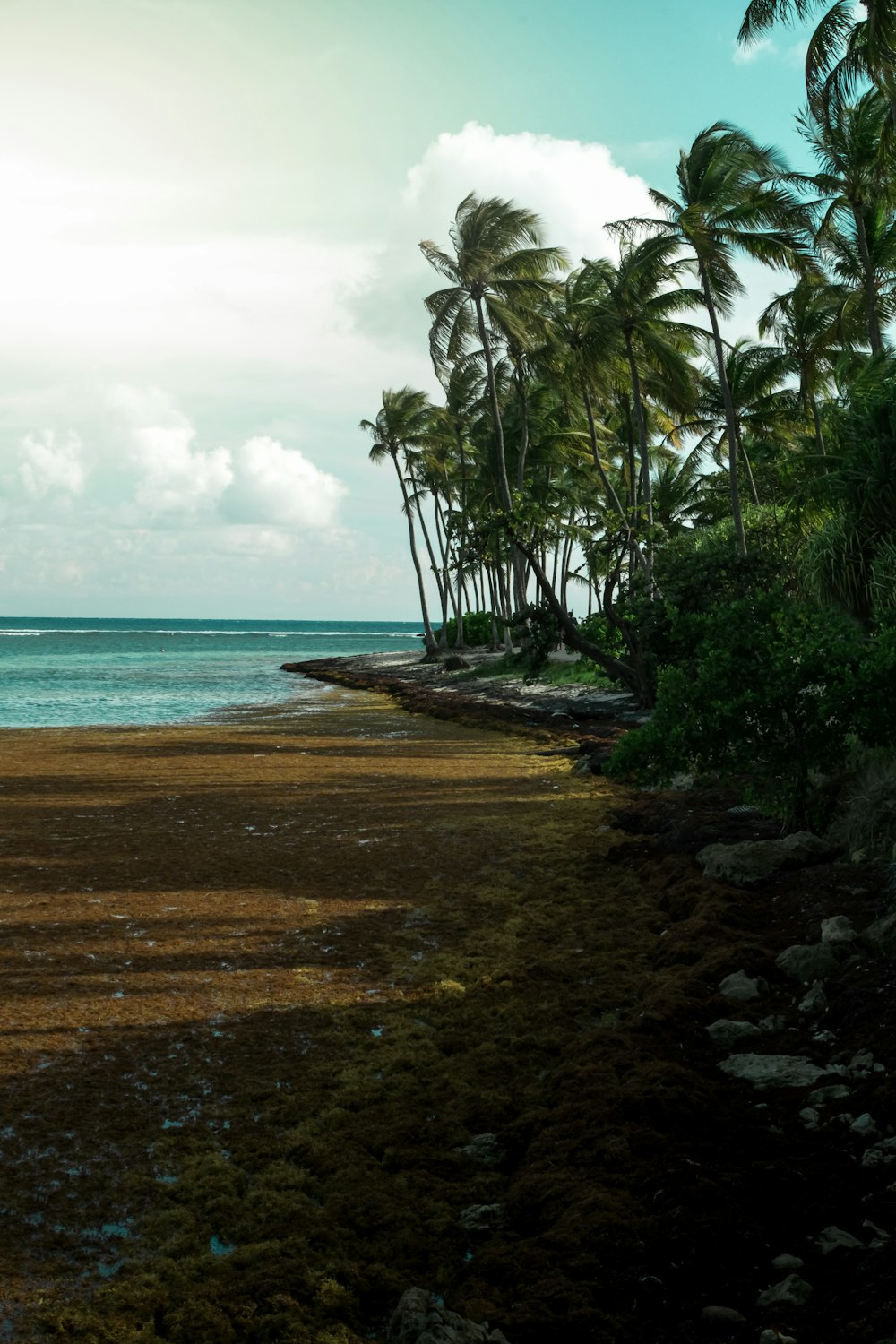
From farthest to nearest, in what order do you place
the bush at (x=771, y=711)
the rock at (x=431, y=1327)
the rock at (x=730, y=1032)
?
the bush at (x=771, y=711), the rock at (x=730, y=1032), the rock at (x=431, y=1327)

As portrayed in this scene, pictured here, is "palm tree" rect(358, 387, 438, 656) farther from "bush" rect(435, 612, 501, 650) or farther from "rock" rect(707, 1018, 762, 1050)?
"rock" rect(707, 1018, 762, 1050)

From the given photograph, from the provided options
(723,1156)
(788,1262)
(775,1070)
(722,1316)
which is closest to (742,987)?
(775,1070)

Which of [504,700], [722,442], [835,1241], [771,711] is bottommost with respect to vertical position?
[835,1241]

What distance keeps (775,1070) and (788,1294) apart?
5.70 feet

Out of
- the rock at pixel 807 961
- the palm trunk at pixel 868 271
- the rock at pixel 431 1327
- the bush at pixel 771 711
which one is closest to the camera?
the rock at pixel 431 1327

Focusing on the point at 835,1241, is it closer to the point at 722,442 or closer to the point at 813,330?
the point at 813,330

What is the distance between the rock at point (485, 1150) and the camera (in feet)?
13.9

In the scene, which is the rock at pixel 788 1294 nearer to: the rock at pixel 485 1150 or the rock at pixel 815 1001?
the rock at pixel 485 1150

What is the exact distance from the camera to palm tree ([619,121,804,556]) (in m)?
22.8

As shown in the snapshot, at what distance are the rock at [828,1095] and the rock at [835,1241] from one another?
1.00 meters

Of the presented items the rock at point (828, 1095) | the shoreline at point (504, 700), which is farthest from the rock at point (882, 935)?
the shoreline at point (504, 700)

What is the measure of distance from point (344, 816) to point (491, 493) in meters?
30.8

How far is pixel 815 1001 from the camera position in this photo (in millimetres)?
5555

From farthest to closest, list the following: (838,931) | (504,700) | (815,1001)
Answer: (504,700)
(838,931)
(815,1001)
